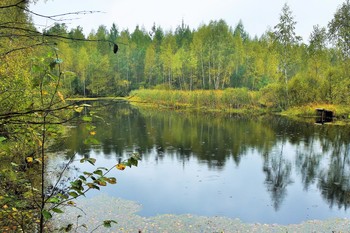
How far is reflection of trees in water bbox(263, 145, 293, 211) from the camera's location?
1129 cm

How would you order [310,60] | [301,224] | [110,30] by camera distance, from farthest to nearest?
[110,30], [310,60], [301,224]

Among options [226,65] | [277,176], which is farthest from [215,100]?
[277,176]

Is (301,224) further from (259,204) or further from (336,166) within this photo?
(336,166)

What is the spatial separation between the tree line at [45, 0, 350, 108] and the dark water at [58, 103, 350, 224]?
743 centimetres

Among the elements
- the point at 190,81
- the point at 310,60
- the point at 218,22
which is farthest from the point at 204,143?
the point at 218,22

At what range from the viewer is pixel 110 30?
83.7 meters

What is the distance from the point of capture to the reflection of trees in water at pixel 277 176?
11.3 meters

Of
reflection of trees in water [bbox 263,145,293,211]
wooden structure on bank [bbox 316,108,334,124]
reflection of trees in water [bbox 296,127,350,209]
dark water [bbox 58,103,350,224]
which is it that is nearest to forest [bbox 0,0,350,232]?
wooden structure on bank [bbox 316,108,334,124]

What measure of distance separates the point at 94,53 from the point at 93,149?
48.0 metres

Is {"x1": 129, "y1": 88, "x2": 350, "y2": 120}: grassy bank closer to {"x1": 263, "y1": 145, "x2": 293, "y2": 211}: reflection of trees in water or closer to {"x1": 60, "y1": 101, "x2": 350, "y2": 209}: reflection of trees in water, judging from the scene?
{"x1": 60, "y1": 101, "x2": 350, "y2": 209}: reflection of trees in water

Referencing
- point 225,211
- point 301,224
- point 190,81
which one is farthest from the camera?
point 190,81

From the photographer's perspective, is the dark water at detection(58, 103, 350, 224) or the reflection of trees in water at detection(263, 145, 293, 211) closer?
the dark water at detection(58, 103, 350, 224)

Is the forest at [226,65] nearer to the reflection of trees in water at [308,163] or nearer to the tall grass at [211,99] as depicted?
the tall grass at [211,99]

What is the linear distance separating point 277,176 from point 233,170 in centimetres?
184
